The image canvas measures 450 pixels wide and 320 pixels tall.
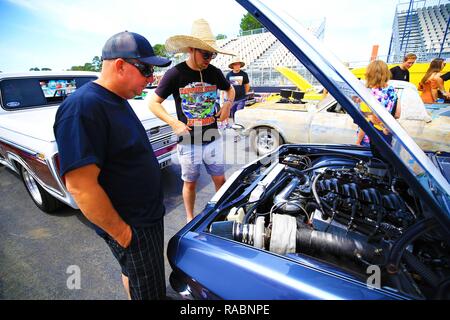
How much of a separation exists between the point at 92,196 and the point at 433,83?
652cm

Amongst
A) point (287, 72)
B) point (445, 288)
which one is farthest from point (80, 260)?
point (287, 72)

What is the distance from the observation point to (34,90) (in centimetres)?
355

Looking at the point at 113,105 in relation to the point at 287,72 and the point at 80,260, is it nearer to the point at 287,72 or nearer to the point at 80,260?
the point at 80,260

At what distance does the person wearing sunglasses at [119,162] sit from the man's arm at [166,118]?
72 centimetres

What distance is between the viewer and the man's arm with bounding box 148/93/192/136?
2.05 meters

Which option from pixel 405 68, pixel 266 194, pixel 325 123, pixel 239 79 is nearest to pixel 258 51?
pixel 239 79

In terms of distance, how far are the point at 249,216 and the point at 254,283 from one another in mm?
479

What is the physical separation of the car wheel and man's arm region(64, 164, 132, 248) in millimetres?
2279

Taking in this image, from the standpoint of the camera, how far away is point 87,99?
3.38 ft

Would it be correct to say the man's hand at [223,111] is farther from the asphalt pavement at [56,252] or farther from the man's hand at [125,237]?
the man's hand at [125,237]

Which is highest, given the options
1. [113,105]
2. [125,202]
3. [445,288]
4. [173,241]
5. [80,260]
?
[113,105]
